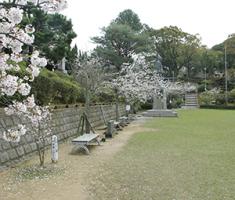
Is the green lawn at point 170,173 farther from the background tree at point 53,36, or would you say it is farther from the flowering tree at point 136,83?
the flowering tree at point 136,83

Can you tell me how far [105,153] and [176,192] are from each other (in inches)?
190

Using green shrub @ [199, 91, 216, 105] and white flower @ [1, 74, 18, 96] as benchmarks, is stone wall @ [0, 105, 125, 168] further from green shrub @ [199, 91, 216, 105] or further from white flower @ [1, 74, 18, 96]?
green shrub @ [199, 91, 216, 105]

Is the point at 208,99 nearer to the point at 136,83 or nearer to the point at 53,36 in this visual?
the point at 136,83

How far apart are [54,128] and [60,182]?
237 inches

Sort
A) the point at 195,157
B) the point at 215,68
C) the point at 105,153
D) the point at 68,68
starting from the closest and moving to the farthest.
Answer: the point at 195,157 < the point at 105,153 < the point at 68,68 < the point at 215,68

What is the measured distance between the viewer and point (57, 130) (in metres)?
13.4

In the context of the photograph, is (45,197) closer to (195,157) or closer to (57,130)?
(195,157)

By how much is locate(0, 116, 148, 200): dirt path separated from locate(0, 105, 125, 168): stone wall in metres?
0.33

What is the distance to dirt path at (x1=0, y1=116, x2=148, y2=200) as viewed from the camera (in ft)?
20.6

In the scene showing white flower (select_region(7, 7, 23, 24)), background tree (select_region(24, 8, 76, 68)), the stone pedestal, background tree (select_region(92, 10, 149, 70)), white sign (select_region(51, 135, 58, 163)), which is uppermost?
background tree (select_region(92, 10, 149, 70))

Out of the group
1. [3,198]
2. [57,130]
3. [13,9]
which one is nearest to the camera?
[13,9]

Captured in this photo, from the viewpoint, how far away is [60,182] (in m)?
7.18

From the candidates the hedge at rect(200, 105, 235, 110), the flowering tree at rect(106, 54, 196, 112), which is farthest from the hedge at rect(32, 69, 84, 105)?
the hedge at rect(200, 105, 235, 110)

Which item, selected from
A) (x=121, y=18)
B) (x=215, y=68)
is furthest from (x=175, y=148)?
(x=215, y=68)
